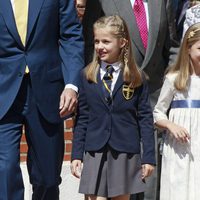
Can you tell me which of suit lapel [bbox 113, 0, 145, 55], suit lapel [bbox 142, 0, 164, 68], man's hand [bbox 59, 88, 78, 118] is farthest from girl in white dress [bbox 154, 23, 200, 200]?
man's hand [bbox 59, 88, 78, 118]

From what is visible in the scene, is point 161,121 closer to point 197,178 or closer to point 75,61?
point 197,178

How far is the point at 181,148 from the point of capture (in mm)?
5047

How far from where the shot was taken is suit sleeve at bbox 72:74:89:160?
4.73 metres

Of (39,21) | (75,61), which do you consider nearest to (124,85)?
(75,61)

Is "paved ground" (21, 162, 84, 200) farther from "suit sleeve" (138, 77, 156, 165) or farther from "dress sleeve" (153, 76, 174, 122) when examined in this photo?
"suit sleeve" (138, 77, 156, 165)

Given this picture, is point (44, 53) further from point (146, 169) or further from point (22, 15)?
point (146, 169)

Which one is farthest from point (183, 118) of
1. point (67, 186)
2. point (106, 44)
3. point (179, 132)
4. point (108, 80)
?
point (67, 186)

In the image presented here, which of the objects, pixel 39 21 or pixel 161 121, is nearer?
Answer: pixel 39 21

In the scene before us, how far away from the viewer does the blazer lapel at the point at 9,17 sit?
4531 mm

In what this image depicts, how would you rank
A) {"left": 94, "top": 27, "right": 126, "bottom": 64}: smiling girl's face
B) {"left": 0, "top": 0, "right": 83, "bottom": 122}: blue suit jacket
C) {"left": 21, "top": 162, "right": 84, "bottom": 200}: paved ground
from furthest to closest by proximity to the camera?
{"left": 21, "top": 162, "right": 84, "bottom": 200}: paved ground → {"left": 94, "top": 27, "right": 126, "bottom": 64}: smiling girl's face → {"left": 0, "top": 0, "right": 83, "bottom": 122}: blue suit jacket

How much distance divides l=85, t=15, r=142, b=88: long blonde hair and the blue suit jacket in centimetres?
9

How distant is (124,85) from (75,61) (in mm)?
337

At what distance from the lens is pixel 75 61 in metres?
4.73

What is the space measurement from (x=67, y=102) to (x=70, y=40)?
1.60 ft
